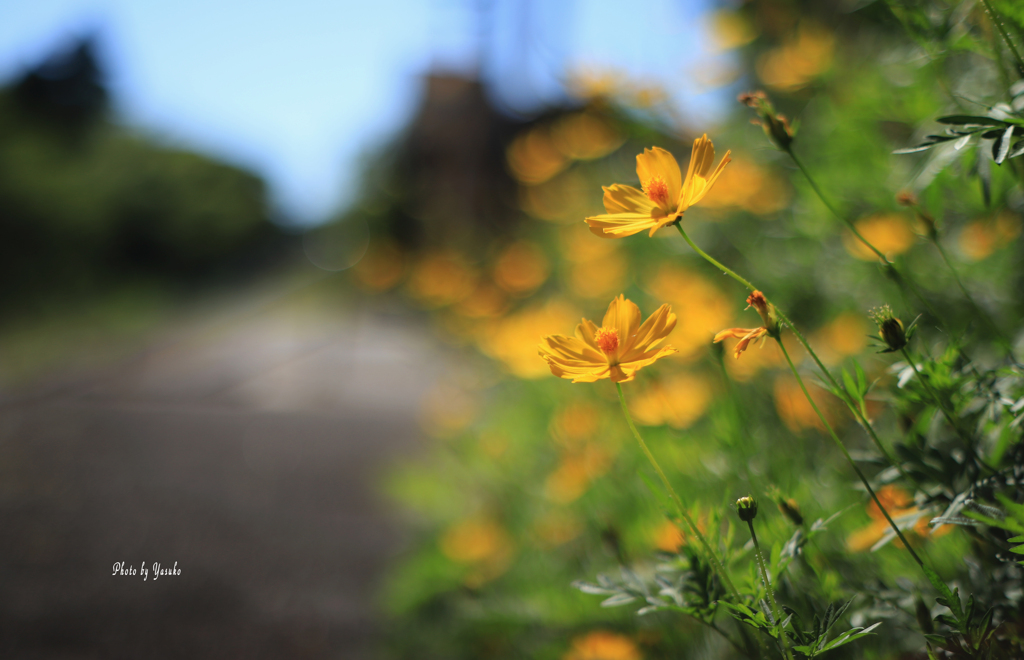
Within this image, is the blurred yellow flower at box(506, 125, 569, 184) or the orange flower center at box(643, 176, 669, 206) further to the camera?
the blurred yellow flower at box(506, 125, 569, 184)

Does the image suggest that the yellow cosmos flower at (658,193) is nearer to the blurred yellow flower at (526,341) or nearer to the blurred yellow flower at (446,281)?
the blurred yellow flower at (526,341)

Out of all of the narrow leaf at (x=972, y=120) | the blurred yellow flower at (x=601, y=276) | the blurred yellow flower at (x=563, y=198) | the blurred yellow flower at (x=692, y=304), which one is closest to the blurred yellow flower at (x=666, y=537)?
the blurred yellow flower at (x=692, y=304)

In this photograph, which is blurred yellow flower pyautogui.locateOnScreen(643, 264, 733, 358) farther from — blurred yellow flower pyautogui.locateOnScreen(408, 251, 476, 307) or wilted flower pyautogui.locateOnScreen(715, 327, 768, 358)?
blurred yellow flower pyautogui.locateOnScreen(408, 251, 476, 307)

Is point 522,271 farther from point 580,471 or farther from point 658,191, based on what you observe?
point 658,191

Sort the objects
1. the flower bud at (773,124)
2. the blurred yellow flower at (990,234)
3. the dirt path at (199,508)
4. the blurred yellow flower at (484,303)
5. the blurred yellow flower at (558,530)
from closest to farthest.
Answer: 1. the flower bud at (773,124)
2. the blurred yellow flower at (990,234)
3. the blurred yellow flower at (558,530)
4. the dirt path at (199,508)
5. the blurred yellow flower at (484,303)

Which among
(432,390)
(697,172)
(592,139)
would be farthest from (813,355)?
(432,390)

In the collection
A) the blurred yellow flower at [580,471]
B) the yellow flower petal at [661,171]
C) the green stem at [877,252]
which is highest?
the yellow flower petal at [661,171]

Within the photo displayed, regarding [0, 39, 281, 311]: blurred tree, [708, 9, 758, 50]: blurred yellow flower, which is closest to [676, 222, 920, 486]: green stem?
[708, 9, 758, 50]: blurred yellow flower
